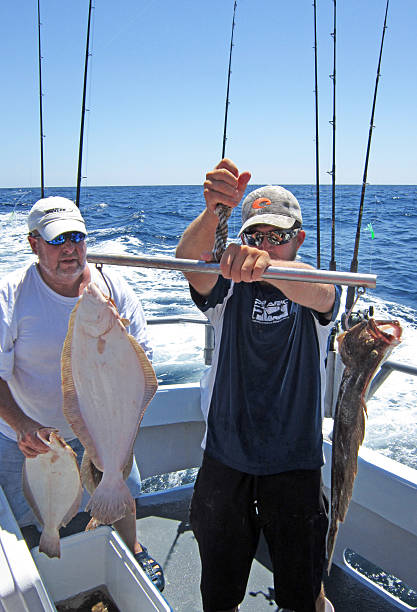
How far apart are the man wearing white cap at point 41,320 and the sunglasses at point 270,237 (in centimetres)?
76

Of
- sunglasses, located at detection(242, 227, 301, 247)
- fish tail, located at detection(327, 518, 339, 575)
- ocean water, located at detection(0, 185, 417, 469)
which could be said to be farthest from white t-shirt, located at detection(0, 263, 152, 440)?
ocean water, located at detection(0, 185, 417, 469)

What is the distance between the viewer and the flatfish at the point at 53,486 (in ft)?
6.33

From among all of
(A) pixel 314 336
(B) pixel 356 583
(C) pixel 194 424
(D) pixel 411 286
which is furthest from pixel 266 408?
(D) pixel 411 286

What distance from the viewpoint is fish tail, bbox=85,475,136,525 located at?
1592mm

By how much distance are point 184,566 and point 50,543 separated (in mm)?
1332

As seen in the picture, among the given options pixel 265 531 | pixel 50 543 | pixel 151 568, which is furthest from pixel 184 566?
pixel 50 543

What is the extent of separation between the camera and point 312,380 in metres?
2.06

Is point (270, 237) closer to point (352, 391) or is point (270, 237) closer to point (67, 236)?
point (352, 391)

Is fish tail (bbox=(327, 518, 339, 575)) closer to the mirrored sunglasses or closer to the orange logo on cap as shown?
the orange logo on cap

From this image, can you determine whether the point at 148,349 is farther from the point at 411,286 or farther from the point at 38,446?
the point at 411,286

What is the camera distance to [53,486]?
197 centimetres

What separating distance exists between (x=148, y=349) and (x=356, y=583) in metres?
1.85

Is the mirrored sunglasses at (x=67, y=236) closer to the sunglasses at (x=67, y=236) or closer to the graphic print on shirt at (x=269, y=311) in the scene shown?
the sunglasses at (x=67, y=236)

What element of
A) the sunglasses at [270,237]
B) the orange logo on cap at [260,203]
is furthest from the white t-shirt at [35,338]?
the orange logo on cap at [260,203]
